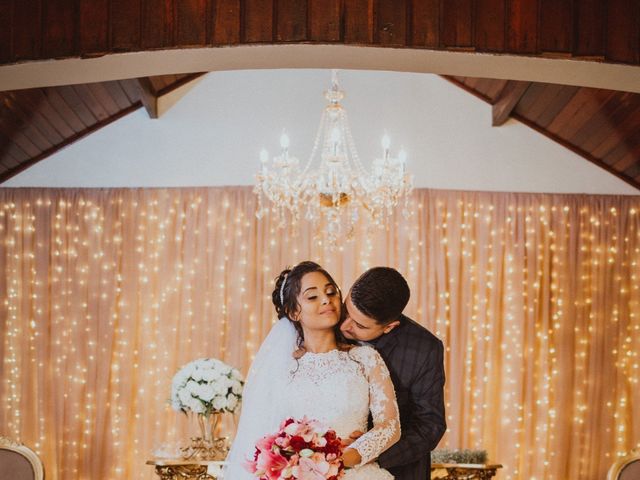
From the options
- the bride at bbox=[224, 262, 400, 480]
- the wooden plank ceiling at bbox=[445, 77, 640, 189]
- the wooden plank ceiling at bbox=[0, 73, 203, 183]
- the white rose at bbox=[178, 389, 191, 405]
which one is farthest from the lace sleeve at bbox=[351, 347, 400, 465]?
the wooden plank ceiling at bbox=[0, 73, 203, 183]

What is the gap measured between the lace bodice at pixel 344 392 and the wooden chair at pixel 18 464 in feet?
4.66

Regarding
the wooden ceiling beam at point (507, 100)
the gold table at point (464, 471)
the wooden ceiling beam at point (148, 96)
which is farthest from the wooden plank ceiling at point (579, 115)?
the gold table at point (464, 471)

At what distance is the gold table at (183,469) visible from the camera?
16.7 feet

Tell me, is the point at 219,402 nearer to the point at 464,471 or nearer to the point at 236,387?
the point at 236,387

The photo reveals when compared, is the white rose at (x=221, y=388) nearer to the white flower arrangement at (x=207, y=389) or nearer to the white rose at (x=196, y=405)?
the white flower arrangement at (x=207, y=389)

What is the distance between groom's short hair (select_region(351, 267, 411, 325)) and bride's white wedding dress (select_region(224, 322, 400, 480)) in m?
0.19

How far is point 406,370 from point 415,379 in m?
0.05

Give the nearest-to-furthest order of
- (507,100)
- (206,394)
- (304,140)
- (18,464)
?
1. (18,464)
2. (206,394)
3. (507,100)
4. (304,140)

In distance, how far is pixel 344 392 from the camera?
2855 millimetres

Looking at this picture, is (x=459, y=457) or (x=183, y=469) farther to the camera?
(x=459, y=457)

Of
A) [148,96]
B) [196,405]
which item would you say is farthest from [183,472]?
[148,96]

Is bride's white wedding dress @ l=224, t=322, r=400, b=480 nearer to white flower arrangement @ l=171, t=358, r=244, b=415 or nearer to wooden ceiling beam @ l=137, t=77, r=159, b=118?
white flower arrangement @ l=171, t=358, r=244, b=415

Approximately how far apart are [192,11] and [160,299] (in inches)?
160

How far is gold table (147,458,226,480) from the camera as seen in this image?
5.08m
